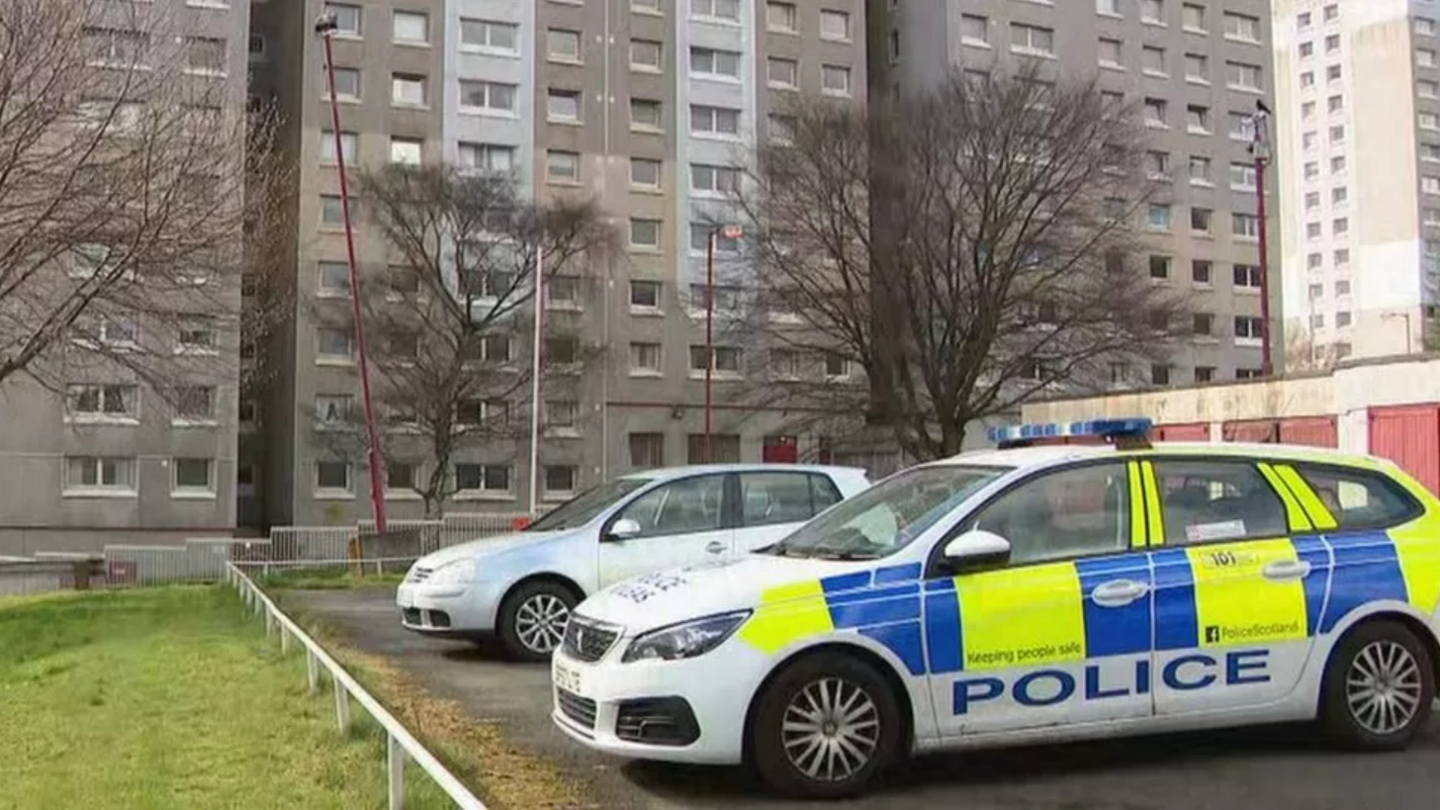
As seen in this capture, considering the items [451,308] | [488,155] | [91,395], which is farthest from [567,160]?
[91,395]

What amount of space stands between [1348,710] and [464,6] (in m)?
55.4

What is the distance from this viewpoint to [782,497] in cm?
1188

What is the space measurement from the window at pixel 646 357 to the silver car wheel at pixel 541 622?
46.8 m

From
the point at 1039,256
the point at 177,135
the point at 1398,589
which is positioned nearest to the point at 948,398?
the point at 1039,256

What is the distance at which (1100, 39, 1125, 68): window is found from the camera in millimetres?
69938

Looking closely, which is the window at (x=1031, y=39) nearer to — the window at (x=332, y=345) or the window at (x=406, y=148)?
the window at (x=406, y=148)

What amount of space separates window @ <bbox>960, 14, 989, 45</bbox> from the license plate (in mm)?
61928

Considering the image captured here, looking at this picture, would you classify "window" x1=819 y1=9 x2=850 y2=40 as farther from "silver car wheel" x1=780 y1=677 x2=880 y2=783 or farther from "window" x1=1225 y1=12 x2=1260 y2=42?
"silver car wheel" x1=780 y1=677 x2=880 y2=783

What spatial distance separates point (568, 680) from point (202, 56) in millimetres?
17457

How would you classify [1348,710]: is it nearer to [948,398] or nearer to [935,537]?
[935,537]

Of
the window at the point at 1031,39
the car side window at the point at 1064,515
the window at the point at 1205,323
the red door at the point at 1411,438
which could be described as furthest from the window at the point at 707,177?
the car side window at the point at 1064,515

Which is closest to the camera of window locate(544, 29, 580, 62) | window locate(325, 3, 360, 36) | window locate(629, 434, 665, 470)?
window locate(325, 3, 360, 36)

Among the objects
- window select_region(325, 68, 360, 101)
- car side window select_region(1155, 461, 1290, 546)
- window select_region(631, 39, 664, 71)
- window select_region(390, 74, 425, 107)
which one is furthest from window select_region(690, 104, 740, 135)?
car side window select_region(1155, 461, 1290, 546)

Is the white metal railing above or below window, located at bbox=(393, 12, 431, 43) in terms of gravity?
below
